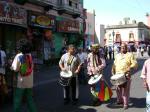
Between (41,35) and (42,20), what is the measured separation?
1286 millimetres

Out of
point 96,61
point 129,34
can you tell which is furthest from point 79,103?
point 129,34

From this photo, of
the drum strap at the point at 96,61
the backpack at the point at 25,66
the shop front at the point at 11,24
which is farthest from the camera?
the shop front at the point at 11,24

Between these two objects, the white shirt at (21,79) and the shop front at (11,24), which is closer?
the white shirt at (21,79)

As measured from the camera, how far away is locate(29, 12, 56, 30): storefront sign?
86.3 feet

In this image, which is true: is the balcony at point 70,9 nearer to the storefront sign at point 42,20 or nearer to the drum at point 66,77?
the storefront sign at point 42,20

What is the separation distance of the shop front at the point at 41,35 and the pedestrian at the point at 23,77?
17641mm

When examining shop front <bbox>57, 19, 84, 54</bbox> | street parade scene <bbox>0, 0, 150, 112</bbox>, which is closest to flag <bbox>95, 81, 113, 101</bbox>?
street parade scene <bbox>0, 0, 150, 112</bbox>

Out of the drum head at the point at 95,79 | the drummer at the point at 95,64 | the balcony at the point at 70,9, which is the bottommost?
the drum head at the point at 95,79

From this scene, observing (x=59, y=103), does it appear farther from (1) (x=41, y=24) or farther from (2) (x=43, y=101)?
(1) (x=41, y=24)

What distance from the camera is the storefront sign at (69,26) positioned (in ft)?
105

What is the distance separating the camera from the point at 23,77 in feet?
27.4

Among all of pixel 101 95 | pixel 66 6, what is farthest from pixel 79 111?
pixel 66 6

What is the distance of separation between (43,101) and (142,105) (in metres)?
2.86

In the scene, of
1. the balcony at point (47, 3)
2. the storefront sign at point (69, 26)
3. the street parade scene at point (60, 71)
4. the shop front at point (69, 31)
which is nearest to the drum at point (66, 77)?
the street parade scene at point (60, 71)
